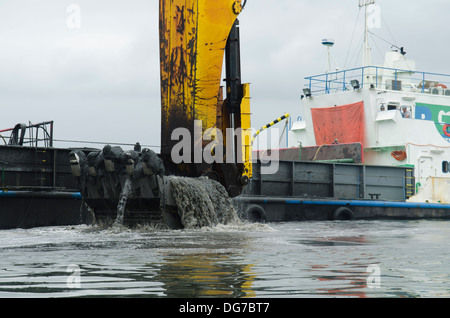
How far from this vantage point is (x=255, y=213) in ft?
48.9

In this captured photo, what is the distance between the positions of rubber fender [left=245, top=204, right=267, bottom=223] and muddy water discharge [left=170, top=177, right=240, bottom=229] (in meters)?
3.47

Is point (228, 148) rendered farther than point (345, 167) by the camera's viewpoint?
No

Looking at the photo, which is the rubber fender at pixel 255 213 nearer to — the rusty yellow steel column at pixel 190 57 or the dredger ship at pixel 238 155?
the dredger ship at pixel 238 155

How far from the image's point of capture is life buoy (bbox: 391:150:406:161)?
725 inches

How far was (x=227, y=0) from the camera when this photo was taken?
11.0 m

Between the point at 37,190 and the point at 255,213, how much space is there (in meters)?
4.95

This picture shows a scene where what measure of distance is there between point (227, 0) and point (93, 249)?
555cm

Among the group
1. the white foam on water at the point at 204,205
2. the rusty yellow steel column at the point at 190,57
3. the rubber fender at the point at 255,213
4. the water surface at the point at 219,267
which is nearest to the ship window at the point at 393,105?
the rubber fender at the point at 255,213

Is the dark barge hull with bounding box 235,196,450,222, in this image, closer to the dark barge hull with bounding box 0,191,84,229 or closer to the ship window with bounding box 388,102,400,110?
the ship window with bounding box 388,102,400,110

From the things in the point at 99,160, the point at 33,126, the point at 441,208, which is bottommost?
the point at 441,208

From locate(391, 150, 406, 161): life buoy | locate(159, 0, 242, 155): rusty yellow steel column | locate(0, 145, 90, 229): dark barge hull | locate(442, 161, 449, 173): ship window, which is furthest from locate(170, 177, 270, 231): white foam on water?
locate(442, 161, 449, 173): ship window

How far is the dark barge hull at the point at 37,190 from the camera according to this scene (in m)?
12.2
